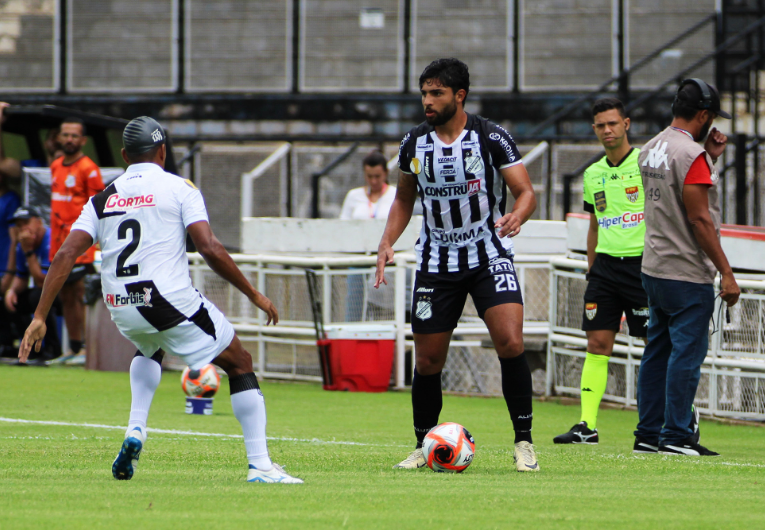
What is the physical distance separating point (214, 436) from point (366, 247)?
4489mm

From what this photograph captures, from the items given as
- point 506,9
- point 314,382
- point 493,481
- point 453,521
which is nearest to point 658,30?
point 506,9

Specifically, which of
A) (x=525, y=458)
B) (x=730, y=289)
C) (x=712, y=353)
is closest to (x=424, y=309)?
(x=525, y=458)

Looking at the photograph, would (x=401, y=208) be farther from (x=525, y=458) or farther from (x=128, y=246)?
(x=128, y=246)

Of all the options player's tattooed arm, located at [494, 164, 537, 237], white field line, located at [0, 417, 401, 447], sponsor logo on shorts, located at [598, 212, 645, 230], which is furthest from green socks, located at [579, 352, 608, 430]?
player's tattooed arm, located at [494, 164, 537, 237]

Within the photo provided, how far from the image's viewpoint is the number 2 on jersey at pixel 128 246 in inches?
227

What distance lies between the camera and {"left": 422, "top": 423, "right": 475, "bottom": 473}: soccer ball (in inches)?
252

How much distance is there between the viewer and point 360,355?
1217cm

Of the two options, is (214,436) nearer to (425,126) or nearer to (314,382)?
(425,126)

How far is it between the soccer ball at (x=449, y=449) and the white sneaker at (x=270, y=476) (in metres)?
0.94

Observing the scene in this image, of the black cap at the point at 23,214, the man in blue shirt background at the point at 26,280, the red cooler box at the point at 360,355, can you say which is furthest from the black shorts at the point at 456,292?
the black cap at the point at 23,214

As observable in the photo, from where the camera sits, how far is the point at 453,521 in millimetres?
4680

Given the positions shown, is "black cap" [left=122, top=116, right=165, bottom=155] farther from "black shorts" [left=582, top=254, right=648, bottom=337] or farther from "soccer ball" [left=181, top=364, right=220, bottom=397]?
"soccer ball" [left=181, top=364, right=220, bottom=397]

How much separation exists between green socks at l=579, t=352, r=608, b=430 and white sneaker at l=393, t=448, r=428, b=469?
7.39 feet

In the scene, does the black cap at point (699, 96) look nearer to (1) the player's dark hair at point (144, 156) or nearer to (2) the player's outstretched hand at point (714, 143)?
(2) the player's outstretched hand at point (714, 143)
